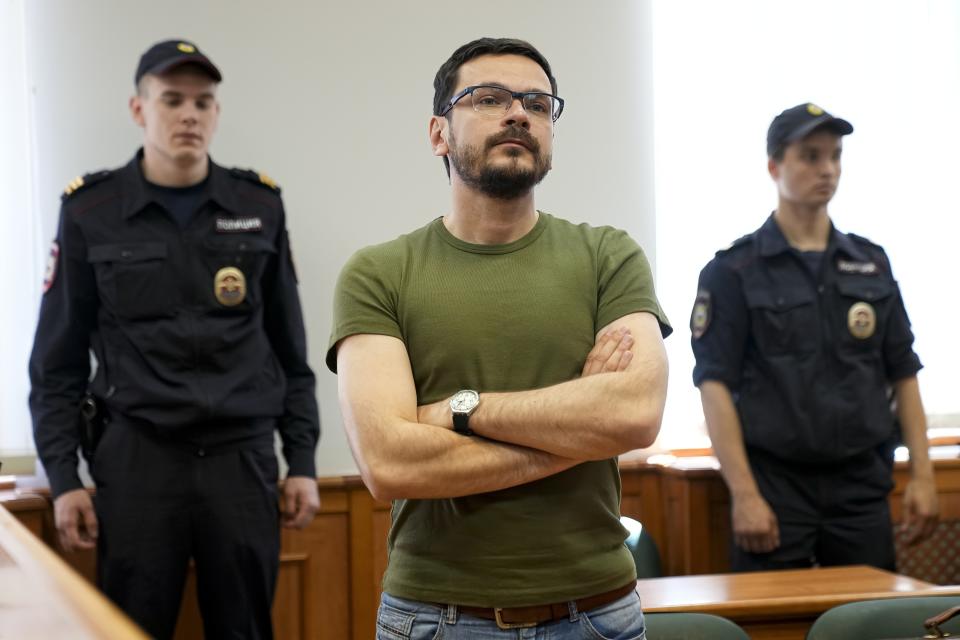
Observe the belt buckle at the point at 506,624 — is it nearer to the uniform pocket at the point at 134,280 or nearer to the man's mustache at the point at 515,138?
the man's mustache at the point at 515,138

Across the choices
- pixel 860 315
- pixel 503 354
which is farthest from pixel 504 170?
pixel 860 315

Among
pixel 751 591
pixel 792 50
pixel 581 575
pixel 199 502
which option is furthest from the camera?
pixel 792 50

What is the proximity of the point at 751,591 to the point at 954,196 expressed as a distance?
230 centimetres

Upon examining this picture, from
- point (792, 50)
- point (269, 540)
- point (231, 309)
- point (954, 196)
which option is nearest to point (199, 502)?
point (269, 540)

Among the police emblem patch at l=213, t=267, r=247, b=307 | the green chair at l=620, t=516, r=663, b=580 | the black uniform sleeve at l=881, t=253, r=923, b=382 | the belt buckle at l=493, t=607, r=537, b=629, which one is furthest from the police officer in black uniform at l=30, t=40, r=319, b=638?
the black uniform sleeve at l=881, t=253, r=923, b=382

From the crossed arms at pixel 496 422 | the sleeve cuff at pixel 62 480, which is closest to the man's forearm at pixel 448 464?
the crossed arms at pixel 496 422

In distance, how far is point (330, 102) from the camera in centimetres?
353

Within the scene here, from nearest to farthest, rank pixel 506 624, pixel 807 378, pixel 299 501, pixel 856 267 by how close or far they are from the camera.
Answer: pixel 506 624 → pixel 299 501 → pixel 807 378 → pixel 856 267

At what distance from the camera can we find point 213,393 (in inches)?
110

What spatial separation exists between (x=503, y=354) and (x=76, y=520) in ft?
5.22

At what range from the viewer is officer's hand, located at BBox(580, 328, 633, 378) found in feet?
5.66

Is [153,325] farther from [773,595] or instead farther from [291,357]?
[773,595]

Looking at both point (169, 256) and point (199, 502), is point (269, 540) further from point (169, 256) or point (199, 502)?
point (169, 256)

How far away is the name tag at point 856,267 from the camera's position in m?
3.32
